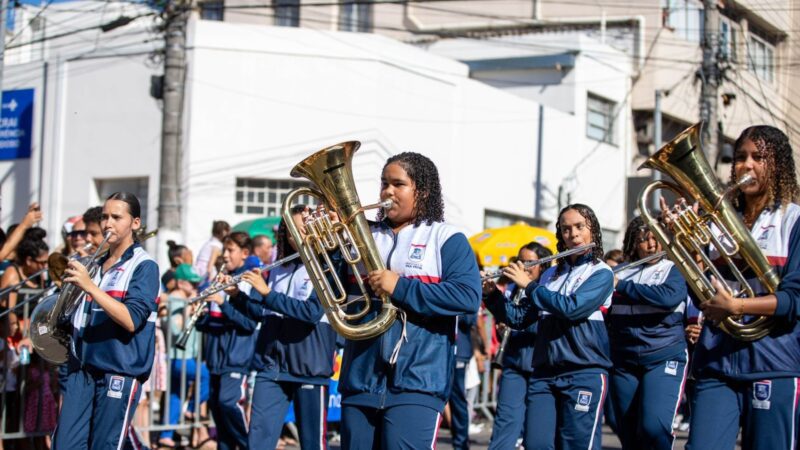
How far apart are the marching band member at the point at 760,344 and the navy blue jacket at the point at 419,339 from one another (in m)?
1.17

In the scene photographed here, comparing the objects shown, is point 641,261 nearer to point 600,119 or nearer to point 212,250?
point 212,250

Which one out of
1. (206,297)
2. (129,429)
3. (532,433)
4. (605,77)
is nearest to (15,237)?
(206,297)

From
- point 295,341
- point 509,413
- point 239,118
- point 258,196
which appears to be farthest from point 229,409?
point 239,118

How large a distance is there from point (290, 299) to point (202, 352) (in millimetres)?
4463

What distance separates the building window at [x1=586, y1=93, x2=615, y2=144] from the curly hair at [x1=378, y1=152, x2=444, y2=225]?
2230 cm

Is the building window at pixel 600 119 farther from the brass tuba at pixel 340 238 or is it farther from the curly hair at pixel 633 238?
the brass tuba at pixel 340 238

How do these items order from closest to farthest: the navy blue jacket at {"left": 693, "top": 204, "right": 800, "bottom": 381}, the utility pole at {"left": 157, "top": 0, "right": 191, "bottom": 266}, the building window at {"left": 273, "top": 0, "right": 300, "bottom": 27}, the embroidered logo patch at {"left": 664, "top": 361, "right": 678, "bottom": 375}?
the navy blue jacket at {"left": 693, "top": 204, "right": 800, "bottom": 381} < the embroidered logo patch at {"left": 664, "top": 361, "right": 678, "bottom": 375} < the utility pole at {"left": 157, "top": 0, "right": 191, "bottom": 266} < the building window at {"left": 273, "top": 0, "right": 300, "bottom": 27}

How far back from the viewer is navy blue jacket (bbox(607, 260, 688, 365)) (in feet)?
26.9

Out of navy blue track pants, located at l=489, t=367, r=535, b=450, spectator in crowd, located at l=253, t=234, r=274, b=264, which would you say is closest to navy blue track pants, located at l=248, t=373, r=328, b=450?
navy blue track pants, located at l=489, t=367, r=535, b=450

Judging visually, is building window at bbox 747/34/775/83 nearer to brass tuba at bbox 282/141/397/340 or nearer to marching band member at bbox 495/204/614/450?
marching band member at bbox 495/204/614/450

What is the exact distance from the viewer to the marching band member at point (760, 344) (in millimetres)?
5246

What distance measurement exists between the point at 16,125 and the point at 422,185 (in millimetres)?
18223

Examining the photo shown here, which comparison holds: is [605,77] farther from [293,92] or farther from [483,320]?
[483,320]

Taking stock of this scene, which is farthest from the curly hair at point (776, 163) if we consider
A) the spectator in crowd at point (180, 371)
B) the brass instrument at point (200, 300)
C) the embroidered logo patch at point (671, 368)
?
the spectator in crowd at point (180, 371)
